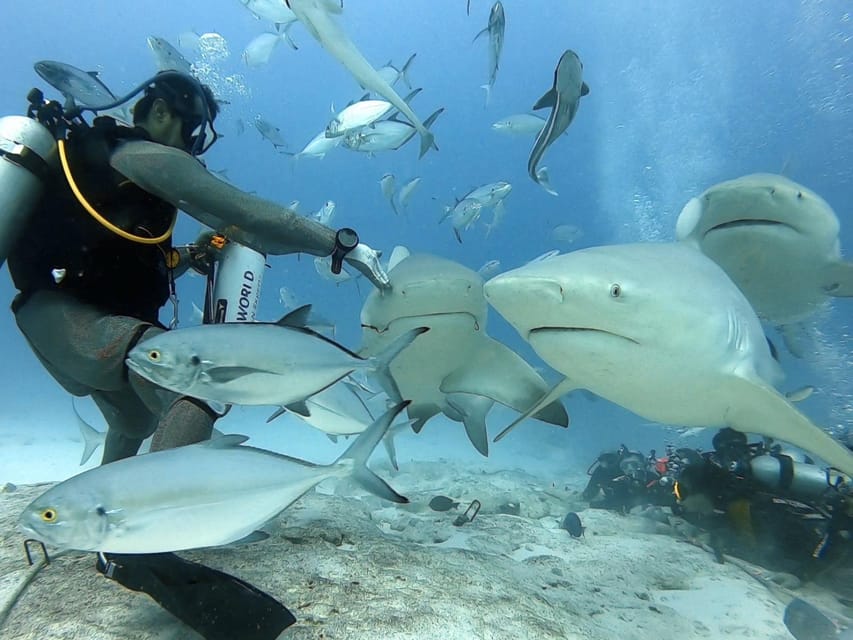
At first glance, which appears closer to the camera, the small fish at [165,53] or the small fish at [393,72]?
the small fish at [165,53]

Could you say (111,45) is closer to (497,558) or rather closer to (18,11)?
(18,11)

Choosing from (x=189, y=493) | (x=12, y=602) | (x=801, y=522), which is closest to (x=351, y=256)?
(x=189, y=493)

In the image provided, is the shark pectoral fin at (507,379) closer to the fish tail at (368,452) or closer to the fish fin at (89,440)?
the fish tail at (368,452)

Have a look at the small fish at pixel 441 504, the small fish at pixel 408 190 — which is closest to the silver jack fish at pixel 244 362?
the small fish at pixel 441 504

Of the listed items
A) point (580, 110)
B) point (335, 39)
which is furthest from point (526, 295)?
point (580, 110)

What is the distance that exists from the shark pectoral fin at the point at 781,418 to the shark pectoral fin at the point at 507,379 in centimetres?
129

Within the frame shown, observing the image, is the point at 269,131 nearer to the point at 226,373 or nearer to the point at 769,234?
the point at 769,234

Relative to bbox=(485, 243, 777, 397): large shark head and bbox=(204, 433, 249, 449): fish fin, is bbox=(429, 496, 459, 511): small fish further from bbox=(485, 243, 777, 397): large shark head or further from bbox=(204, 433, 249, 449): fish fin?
bbox=(204, 433, 249, 449): fish fin

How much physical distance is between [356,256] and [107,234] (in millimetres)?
1394

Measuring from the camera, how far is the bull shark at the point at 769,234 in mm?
3701

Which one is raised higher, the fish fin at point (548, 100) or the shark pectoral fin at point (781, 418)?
the fish fin at point (548, 100)

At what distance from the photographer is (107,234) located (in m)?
2.68

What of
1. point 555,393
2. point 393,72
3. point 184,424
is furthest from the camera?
point 393,72

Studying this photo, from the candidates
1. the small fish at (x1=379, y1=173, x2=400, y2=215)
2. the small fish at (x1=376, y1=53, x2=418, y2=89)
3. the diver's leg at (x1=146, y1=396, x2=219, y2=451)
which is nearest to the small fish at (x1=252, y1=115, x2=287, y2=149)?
the small fish at (x1=379, y1=173, x2=400, y2=215)
